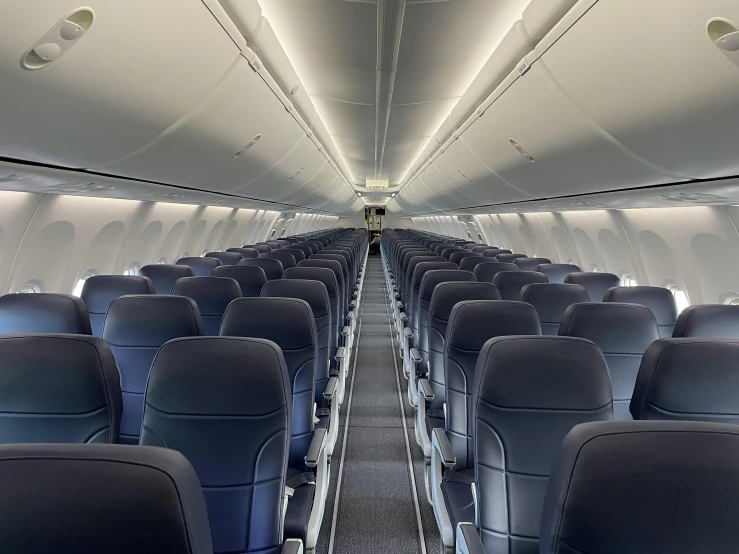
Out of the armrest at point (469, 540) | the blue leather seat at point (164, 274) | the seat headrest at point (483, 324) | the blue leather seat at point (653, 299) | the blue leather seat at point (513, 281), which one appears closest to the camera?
the armrest at point (469, 540)

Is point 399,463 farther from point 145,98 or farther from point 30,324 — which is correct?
point 145,98

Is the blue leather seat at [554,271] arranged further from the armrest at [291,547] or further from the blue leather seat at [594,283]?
the armrest at [291,547]

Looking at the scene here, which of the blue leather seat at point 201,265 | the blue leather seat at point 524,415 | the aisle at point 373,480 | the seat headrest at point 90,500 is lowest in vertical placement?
the aisle at point 373,480

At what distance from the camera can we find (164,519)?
100cm

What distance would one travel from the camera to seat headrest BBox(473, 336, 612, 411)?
2.15m

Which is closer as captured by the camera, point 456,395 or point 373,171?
point 456,395

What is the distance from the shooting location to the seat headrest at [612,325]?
3.22m

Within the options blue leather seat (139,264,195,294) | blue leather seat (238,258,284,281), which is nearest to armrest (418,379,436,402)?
blue leather seat (139,264,195,294)

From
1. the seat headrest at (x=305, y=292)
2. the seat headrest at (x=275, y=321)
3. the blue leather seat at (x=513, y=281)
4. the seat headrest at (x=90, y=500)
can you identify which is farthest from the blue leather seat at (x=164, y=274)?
the seat headrest at (x=90, y=500)

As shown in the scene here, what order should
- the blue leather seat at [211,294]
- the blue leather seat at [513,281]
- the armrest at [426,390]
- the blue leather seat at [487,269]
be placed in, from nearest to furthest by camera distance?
the armrest at [426,390]
the blue leather seat at [211,294]
the blue leather seat at [513,281]
the blue leather seat at [487,269]

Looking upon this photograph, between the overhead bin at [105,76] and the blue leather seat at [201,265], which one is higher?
the overhead bin at [105,76]

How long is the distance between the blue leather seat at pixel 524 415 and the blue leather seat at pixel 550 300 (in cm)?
234

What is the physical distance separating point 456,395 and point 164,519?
244cm

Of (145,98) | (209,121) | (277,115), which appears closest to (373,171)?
(277,115)
